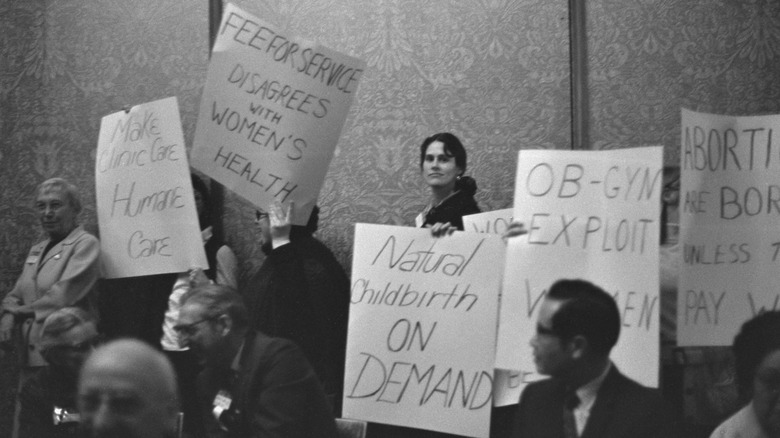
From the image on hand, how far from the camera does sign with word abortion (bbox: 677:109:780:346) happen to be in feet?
10.1

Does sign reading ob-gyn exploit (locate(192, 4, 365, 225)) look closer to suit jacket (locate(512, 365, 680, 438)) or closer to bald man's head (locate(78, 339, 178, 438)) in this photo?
suit jacket (locate(512, 365, 680, 438))

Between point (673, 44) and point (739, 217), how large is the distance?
1607 millimetres

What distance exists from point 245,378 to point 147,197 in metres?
1.27

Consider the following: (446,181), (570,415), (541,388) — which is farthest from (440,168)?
(570,415)

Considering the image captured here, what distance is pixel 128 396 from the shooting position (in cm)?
211

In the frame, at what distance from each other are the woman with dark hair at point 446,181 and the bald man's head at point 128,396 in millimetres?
1839

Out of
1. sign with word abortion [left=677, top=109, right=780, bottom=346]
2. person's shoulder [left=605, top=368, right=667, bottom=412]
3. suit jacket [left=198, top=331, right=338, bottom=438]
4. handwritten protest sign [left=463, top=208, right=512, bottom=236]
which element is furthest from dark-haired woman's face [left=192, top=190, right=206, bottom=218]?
person's shoulder [left=605, top=368, right=667, bottom=412]

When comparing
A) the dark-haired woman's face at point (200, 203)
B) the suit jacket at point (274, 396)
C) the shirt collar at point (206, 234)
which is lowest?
the suit jacket at point (274, 396)

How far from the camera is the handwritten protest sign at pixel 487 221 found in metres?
3.72

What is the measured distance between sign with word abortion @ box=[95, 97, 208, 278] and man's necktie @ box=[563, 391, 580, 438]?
72.3 inches

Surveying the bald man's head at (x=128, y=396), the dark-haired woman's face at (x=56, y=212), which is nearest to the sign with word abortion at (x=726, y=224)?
the bald man's head at (x=128, y=396)

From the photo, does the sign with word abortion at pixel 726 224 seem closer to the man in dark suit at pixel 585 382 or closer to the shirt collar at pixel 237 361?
the man in dark suit at pixel 585 382

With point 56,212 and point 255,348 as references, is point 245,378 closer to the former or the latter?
point 255,348

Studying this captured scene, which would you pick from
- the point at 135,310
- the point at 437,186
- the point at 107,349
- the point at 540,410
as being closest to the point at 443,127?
the point at 437,186
